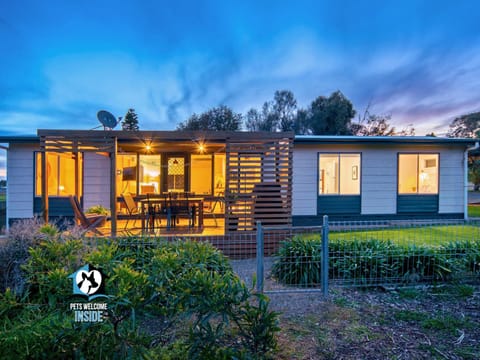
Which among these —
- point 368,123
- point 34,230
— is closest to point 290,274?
point 34,230

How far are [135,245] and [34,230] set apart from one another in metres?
1.13

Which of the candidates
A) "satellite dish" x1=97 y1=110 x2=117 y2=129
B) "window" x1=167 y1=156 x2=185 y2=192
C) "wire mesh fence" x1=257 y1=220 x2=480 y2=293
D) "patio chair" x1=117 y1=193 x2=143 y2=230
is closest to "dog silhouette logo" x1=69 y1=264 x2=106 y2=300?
"wire mesh fence" x1=257 y1=220 x2=480 y2=293

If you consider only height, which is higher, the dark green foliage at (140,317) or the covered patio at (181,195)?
the covered patio at (181,195)

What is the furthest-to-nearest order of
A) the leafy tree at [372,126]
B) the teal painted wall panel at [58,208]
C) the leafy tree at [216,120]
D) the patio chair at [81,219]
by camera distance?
the leafy tree at [372,126] < the leafy tree at [216,120] < the teal painted wall panel at [58,208] < the patio chair at [81,219]

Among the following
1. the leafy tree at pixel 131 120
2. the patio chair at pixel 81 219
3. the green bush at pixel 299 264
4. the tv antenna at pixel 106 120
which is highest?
the leafy tree at pixel 131 120

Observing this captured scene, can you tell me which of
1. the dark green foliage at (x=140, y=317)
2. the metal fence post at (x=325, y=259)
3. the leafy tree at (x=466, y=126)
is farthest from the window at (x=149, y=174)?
the leafy tree at (x=466, y=126)

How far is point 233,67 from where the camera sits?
17453 mm

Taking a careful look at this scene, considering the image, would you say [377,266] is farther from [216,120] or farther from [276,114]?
[276,114]

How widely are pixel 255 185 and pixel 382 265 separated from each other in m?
3.03

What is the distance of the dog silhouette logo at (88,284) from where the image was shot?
6.24ft

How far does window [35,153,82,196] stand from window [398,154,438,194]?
10732 millimetres

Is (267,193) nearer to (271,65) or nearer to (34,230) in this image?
(34,230)

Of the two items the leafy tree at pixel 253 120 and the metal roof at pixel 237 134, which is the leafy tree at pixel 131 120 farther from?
the metal roof at pixel 237 134

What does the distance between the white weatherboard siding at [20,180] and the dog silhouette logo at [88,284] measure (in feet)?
27.8
